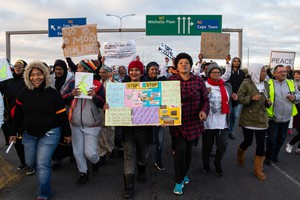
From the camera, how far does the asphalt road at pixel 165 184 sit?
4105mm

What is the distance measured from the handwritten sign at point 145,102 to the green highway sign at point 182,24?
38.0ft

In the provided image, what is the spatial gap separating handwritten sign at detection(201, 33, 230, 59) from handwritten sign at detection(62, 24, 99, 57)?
3026mm

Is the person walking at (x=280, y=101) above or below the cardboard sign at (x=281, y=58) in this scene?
below

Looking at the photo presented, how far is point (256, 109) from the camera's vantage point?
4.85 meters

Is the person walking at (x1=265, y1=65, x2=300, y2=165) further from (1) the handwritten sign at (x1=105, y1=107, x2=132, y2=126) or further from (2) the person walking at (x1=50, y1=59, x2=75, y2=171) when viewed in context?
(2) the person walking at (x1=50, y1=59, x2=75, y2=171)

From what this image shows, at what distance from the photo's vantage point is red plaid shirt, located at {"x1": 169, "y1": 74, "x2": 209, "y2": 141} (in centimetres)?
408

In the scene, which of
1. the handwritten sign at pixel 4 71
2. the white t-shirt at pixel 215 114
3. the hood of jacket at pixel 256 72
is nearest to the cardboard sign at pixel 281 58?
the hood of jacket at pixel 256 72

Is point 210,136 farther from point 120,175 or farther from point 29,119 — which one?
point 29,119

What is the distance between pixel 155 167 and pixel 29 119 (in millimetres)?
2591

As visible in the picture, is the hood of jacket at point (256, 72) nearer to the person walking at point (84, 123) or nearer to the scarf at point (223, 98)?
the scarf at point (223, 98)

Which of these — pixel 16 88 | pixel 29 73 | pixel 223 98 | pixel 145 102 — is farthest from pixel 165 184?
pixel 16 88

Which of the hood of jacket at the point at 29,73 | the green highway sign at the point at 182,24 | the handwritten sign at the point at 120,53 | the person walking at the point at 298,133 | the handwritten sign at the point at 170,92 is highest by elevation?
the green highway sign at the point at 182,24

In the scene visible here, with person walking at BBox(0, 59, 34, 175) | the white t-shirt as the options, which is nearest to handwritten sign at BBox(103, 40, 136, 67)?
person walking at BBox(0, 59, 34, 175)

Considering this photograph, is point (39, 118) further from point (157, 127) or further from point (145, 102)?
point (157, 127)
